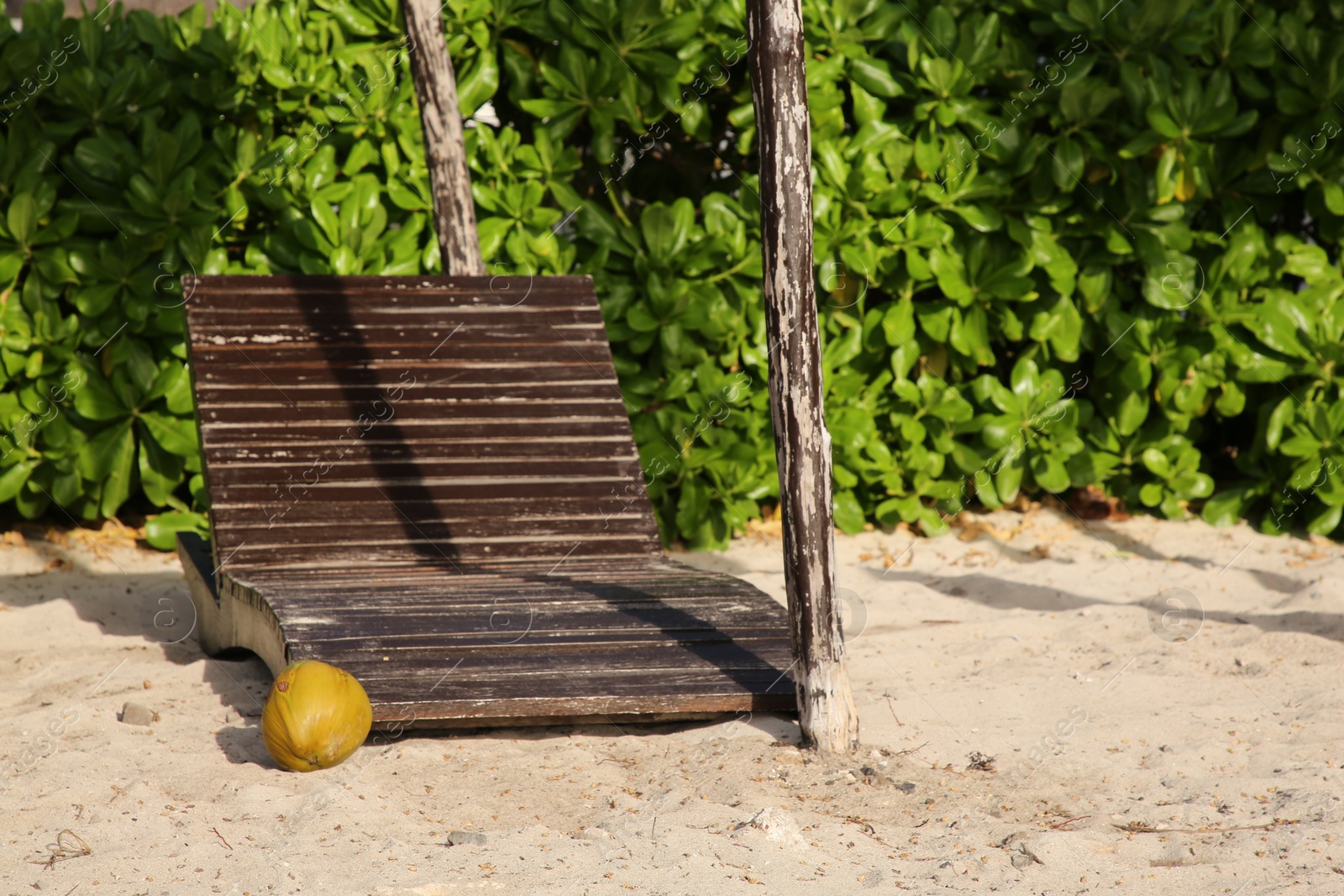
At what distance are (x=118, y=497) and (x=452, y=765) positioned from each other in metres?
2.74

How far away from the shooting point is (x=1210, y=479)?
5438mm

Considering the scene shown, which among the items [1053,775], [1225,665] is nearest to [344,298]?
[1053,775]

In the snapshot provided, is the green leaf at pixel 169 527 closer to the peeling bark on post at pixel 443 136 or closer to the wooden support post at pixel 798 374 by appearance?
the peeling bark on post at pixel 443 136

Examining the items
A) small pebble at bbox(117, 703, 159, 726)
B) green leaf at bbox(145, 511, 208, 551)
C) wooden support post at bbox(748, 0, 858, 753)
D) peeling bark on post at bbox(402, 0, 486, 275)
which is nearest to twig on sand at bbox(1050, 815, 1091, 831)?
wooden support post at bbox(748, 0, 858, 753)

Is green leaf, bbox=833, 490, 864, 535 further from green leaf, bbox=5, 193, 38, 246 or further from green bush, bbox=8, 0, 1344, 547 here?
green leaf, bbox=5, 193, 38, 246

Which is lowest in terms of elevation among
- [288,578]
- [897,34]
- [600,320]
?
[288,578]

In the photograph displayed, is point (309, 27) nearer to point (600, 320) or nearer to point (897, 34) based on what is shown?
point (600, 320)

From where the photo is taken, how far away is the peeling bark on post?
4523 mm

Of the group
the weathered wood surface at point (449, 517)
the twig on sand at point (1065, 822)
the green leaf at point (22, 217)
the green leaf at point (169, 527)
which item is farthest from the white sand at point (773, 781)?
the green leaf at point (22, 217)

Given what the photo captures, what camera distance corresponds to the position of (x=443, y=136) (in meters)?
4.59

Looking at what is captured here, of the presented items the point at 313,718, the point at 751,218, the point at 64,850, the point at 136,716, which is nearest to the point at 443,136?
the point at 751,218

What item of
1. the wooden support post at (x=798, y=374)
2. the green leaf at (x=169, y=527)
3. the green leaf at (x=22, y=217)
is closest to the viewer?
the wooden support post at (x=798, y=374)

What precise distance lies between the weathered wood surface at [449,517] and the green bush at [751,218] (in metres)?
0.63

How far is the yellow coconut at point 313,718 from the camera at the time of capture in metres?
2.71
